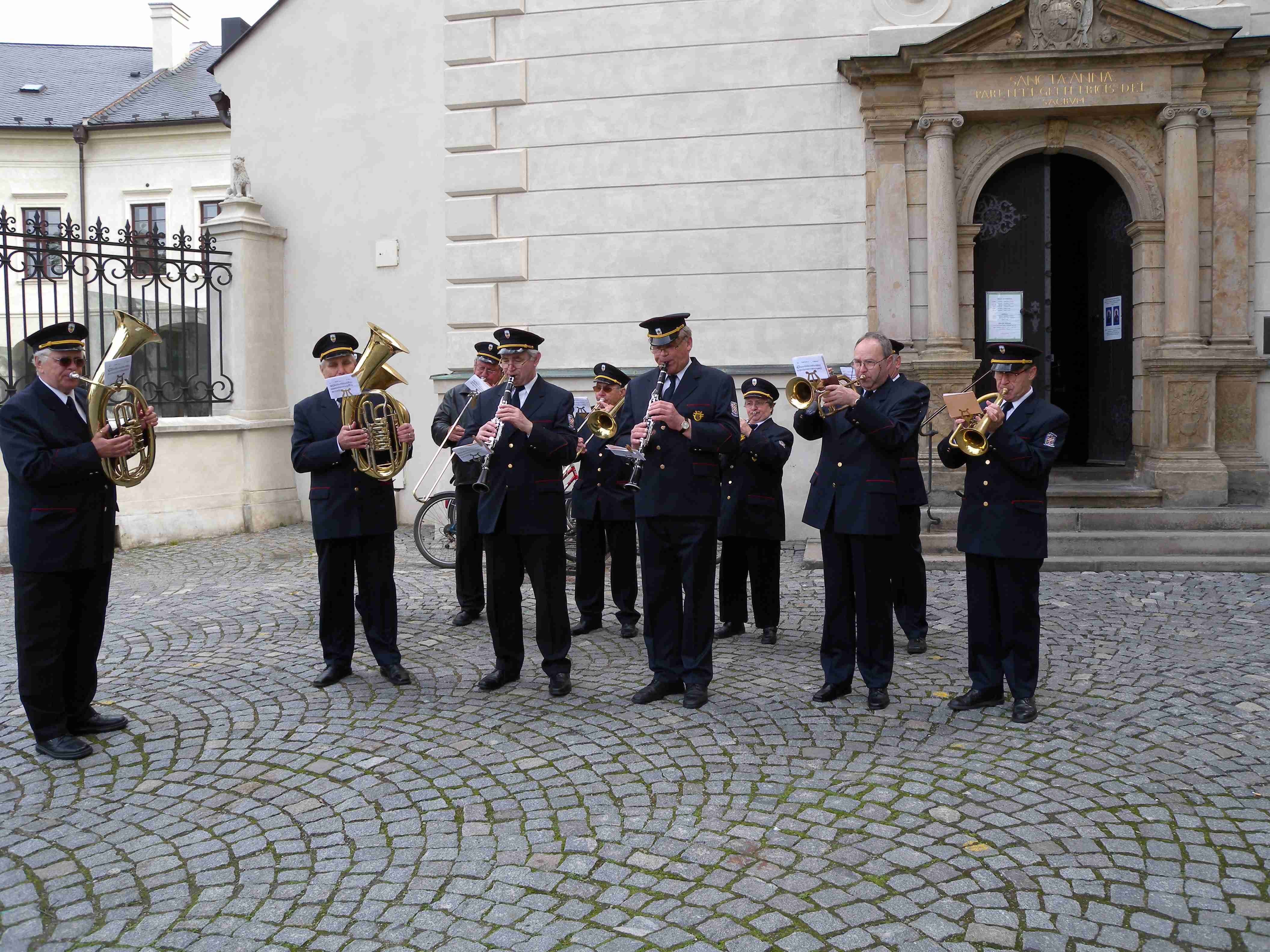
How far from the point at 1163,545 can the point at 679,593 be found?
5765mm

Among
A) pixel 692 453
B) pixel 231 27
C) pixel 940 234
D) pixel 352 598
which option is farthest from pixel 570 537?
pixel 231 27

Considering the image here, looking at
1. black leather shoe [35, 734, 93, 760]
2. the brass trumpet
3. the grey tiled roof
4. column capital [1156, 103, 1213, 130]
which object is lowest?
black leather shoe [35, 734, 93, 760]

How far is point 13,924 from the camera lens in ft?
11.7

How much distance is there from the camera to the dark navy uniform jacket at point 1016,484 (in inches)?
→ 209

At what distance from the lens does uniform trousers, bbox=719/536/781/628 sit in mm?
7133

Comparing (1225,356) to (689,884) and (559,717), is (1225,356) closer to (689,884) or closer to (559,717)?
(559,717)

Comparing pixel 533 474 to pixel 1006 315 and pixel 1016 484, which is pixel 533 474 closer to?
pixel 1016 484

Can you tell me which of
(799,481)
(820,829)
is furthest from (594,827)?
(799,481)

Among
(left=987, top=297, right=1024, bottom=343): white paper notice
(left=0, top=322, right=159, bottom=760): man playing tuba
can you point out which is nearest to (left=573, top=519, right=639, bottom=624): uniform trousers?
(left=0, top=322, right=159, bottom=760): man playing tuba

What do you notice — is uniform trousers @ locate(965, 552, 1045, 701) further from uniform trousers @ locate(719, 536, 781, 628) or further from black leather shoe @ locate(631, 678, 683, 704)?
uniform trousers @ locate(719, 536, 781, 628)

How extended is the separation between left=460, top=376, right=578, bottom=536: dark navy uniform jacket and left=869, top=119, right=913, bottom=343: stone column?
5813mm

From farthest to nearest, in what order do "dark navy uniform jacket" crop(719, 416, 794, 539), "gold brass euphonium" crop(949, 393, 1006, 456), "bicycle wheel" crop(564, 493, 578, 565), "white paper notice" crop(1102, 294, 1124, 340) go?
1. "white paper notice" crop(1102, 294, 1124, 340)
2. "bicycle wheel" crop(564, 493, 578, 565)
3. "dark navy uniform jacket" crop(719, 416, 794, 539)
4. "gold brass euphonium" crop(949, 393, 1006, 456)

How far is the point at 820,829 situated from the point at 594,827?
83 cm

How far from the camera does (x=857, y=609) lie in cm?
571
